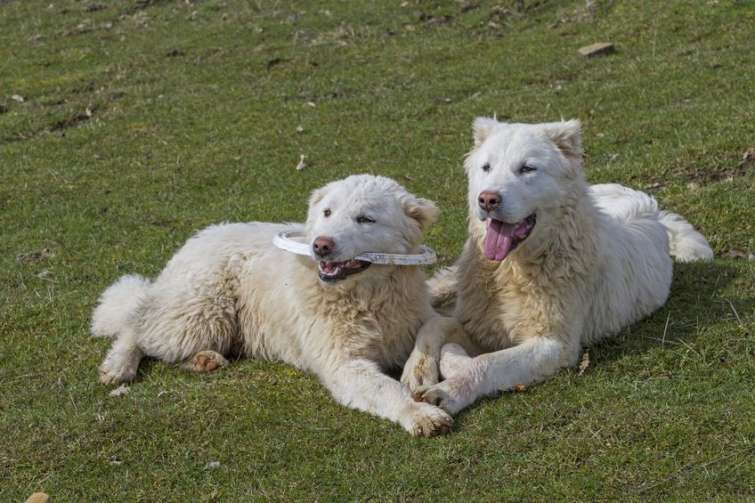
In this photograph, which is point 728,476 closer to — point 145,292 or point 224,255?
point 224,255

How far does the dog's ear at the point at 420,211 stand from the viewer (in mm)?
7195

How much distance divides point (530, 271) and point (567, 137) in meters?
0.95

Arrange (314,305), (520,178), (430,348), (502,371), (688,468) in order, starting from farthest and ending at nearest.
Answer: (314,305) < (430,348) < (520,178) < (502,371) < (688,468)

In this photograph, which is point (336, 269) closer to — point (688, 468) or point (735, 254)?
point (688, 468)

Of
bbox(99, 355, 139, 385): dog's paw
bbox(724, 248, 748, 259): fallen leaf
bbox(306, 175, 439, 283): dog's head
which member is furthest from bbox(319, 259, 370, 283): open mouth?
bbox(724, 248, 748, 259): fallen leaf

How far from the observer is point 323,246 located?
21.7 feet

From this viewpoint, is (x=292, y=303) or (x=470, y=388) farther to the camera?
(x=292, y=303)

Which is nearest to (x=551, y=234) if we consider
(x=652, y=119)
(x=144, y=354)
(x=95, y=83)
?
(x=144, y=354)

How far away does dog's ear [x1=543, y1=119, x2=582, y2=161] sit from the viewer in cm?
690

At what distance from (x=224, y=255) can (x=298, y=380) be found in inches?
55.2

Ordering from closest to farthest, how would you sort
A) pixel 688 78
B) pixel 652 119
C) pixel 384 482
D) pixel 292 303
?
pixel 384 482 → pixel 292 303 → pixel 652 119 → pixel 688 78

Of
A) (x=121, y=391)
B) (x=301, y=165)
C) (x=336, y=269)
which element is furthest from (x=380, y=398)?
(x=301, y=165)

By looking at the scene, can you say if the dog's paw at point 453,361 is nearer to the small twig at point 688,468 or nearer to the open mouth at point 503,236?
the open mouth at point 503,236

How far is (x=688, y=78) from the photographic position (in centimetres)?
1603
